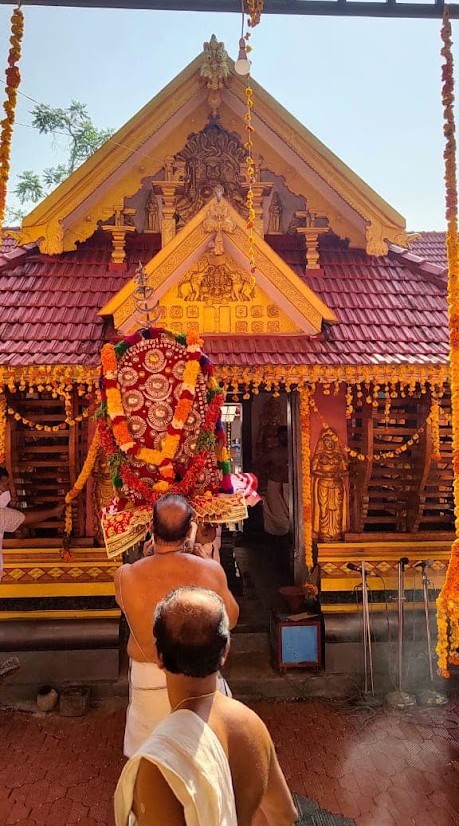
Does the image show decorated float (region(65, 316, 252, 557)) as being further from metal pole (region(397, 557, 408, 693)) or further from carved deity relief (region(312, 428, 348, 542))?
metal pole (region(397, 557, 408, 693))

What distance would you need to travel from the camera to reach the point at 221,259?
521 cm

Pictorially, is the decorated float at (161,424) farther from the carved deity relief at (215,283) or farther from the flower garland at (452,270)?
the carved deity relief at (215,283)

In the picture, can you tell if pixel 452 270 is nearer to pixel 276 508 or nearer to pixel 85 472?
pixel 85 472

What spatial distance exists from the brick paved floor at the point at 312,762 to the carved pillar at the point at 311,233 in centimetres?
481

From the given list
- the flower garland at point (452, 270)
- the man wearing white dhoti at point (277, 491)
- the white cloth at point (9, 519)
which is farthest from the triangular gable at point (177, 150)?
the man wearing white dhoti at point (277, 491)

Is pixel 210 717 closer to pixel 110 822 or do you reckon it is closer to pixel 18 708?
pixel 110 822

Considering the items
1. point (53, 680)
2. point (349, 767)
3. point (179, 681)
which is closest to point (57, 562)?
point (53, 680)

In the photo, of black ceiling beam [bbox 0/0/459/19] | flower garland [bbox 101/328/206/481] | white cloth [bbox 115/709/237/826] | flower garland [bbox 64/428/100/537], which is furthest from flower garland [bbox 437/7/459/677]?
flower garland [bbox 64/428/100/537]

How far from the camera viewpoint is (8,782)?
4.14 meters

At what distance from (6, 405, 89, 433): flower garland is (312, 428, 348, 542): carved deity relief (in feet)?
8.49

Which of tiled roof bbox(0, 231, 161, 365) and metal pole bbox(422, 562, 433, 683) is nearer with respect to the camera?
tiled roof bbox(0, 231, 161, 365)

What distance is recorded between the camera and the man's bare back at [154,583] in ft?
8.94

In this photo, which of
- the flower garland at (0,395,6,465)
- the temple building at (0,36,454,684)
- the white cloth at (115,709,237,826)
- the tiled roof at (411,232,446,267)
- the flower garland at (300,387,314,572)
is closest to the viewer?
the white cloth at (115,709,237,826)

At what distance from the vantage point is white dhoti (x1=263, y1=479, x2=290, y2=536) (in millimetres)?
8680
